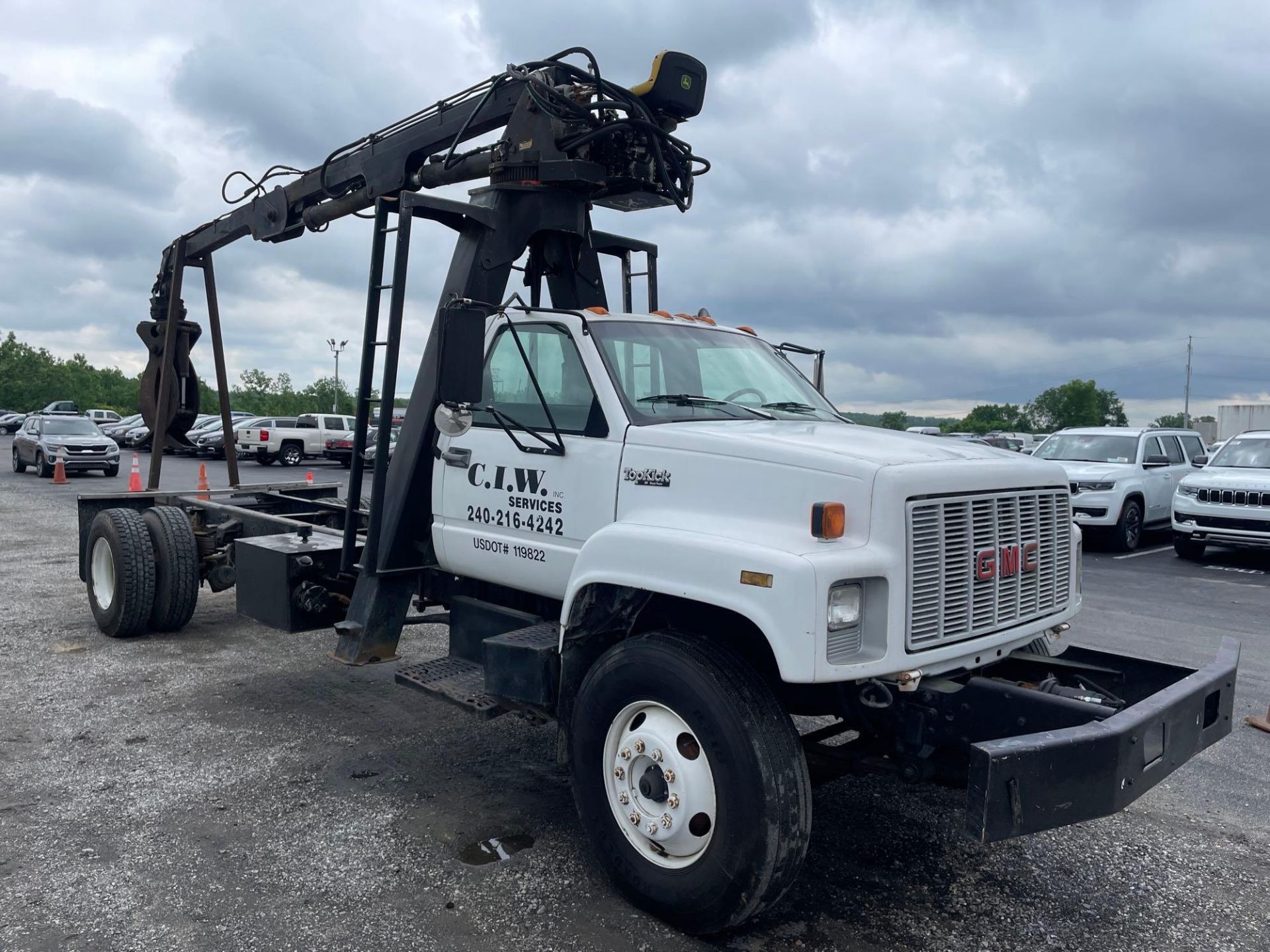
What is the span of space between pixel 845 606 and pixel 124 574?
20.4 ft

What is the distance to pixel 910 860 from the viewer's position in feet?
13.7

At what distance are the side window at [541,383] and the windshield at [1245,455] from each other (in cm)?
1258

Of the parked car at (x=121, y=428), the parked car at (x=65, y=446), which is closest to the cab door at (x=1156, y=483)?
the parked car at (x=65, y=446)

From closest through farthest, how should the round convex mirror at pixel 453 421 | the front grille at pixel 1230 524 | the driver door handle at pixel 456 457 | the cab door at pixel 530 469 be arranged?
the cab door at pixel 530 469 → the round convex mirror at pixel 453 421 → the driver door handle at pixel 456 457 → the front grille at pixel 1230 524

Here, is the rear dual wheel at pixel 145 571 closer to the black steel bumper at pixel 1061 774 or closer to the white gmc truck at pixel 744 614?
the white gmc truck at pixel 744 614

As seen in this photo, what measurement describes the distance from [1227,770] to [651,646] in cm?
355

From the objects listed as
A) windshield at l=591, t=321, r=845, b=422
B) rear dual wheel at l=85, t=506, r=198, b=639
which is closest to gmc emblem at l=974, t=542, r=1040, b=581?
windshield at l=591, t=321, r=845, b=422

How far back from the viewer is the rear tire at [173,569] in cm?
770

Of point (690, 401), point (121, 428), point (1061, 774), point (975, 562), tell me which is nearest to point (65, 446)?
point (121, 428)

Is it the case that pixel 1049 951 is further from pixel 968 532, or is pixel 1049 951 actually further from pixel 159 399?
pixel 159 399

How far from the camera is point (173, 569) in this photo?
7.70m

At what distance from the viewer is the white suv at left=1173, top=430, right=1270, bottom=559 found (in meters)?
12.9

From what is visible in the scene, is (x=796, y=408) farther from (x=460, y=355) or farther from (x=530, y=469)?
(x=460, y=355)

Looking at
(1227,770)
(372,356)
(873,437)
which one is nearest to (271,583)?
(372,356)
